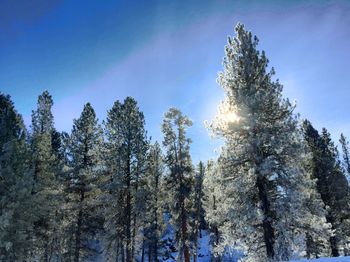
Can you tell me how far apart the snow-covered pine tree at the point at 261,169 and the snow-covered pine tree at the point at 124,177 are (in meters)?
12.4

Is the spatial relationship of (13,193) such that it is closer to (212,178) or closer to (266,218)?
(212,178)

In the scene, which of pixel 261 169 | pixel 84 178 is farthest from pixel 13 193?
pixel 261 169

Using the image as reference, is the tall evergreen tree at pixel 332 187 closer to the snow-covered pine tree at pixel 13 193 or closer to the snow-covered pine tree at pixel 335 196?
the snow-covered pine tree at pixel 335 196

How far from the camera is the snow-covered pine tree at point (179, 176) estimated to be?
2781cm

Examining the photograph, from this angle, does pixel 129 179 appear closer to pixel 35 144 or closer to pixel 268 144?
pixel 35 144

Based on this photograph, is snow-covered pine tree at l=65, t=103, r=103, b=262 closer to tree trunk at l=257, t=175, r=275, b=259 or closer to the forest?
the forest

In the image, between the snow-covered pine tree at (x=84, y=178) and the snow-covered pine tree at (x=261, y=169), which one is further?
the snow-covered pine tree at (x=84, y=178)

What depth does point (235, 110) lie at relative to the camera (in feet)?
55.2

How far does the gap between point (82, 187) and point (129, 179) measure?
12.6 feet

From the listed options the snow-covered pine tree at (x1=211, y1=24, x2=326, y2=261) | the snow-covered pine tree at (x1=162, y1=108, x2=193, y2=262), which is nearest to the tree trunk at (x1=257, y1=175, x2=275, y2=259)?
the snow-covered pine tree at (x1=211, y1=24, x2=326, y2=261)

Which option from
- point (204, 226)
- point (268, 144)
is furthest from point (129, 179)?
point (204, 226)

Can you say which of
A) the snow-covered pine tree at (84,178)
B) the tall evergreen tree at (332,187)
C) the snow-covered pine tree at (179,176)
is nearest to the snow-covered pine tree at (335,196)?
the tall evergreen tree at (332,187)

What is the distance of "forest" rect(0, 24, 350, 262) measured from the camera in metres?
15.8

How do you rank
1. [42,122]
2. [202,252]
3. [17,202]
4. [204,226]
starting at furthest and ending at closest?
[204,226], [202,252], [42,122], [17,202]
